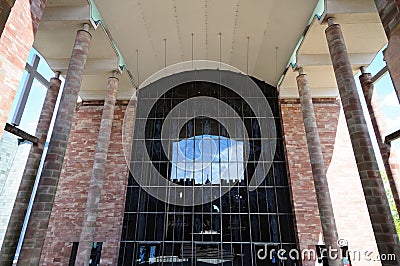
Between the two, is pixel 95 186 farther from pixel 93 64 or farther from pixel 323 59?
pixel 323 59

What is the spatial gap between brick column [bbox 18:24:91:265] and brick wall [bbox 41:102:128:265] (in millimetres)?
5485

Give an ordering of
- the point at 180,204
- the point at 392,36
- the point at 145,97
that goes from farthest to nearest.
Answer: the point at 145,97 → the point at 180,204 → the point at 392,36

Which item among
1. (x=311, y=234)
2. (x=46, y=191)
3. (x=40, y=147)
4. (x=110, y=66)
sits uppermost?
(x=110, y=66)

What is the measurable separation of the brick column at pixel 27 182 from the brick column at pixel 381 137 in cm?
1321

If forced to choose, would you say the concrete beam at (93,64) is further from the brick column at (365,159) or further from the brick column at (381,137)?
the brick column at (381,137)

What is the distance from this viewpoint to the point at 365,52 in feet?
34.3

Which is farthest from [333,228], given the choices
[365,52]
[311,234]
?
[365,52]

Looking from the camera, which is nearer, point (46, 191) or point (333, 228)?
point (46, 191)

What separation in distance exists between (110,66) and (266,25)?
681 centimetres

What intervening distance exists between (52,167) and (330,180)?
11.7 metres

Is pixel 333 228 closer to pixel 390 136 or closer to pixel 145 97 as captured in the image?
pixel 390 136

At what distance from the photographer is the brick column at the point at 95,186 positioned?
28.8ft

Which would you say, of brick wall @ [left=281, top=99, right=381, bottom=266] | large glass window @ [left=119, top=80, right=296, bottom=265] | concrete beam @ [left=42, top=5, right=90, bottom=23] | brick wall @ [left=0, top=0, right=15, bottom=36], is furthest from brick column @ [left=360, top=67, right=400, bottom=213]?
brick wall @ [left=0, top=0, right=15, bottom=36]

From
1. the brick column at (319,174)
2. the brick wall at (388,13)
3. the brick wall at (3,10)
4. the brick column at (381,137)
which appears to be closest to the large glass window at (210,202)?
the brick column at (319,174)
